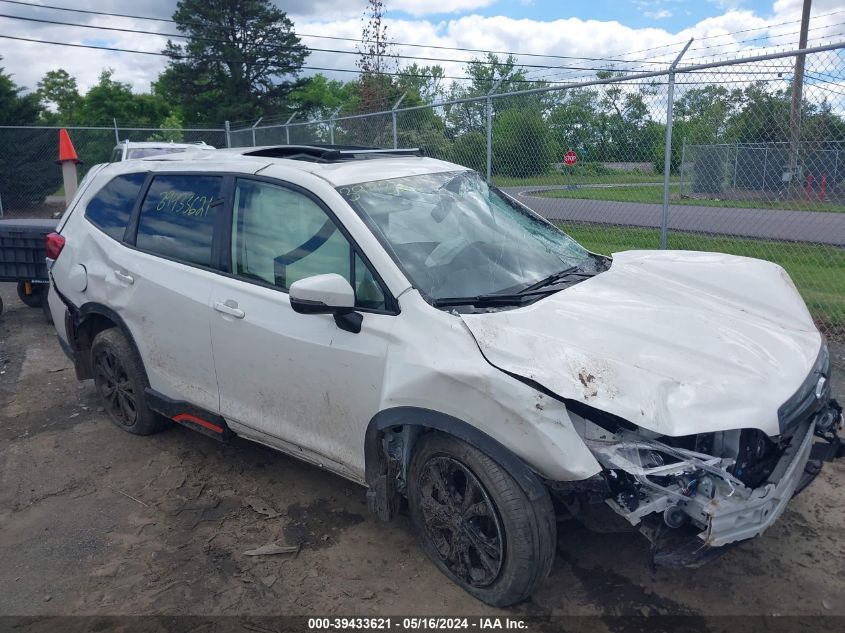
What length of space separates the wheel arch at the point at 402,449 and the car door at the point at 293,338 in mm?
84

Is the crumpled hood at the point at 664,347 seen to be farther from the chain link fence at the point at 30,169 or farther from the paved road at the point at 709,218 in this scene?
the chain link fence at the point at 30,169

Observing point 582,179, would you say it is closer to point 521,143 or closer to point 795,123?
point 521,143

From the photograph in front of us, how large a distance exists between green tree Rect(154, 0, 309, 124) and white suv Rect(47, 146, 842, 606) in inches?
1614

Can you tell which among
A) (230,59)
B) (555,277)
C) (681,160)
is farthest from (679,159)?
(230,59)

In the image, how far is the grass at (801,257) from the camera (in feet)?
22.7

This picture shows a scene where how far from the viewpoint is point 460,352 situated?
9.04 ft

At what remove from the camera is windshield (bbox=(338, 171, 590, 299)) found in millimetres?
3234

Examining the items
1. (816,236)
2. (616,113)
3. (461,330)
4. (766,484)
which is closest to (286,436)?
(461,330)

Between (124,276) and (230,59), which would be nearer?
(124,276)

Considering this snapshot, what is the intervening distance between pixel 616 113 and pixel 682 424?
6298 millimetres

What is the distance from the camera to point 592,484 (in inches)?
99.3

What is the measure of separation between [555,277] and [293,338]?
134cm

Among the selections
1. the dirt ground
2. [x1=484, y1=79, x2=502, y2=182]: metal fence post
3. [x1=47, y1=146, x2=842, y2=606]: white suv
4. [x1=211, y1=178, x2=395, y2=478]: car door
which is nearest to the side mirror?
[x1=47, y1=146, x2=842, y2=606]: white suv

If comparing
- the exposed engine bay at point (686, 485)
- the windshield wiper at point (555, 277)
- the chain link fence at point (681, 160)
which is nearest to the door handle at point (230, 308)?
the windshield wiper at point (555, 277)
